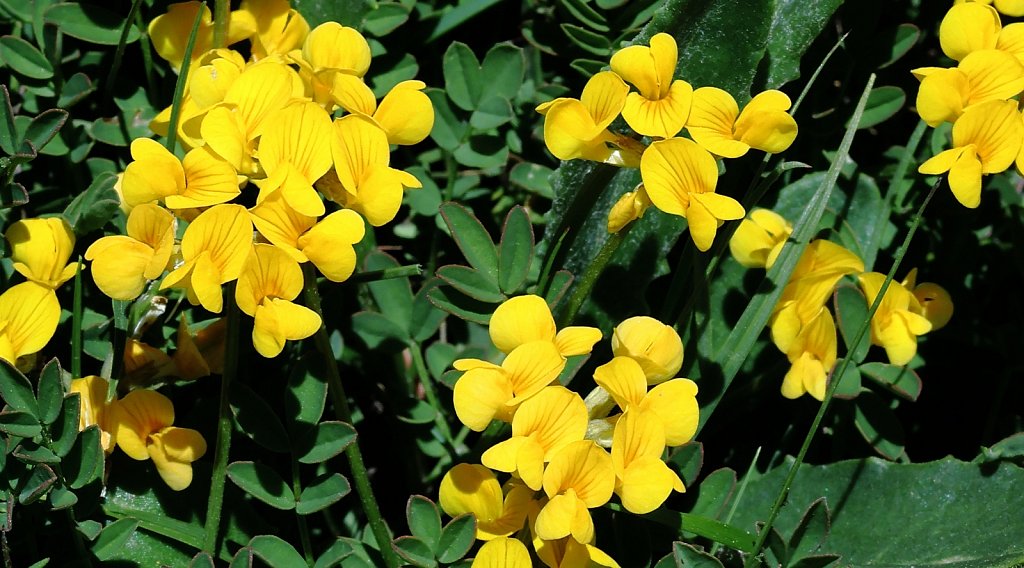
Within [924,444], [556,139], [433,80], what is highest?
[556,139]

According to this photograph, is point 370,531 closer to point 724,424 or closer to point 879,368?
point 724,424

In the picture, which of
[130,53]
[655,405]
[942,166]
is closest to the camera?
[655,405]

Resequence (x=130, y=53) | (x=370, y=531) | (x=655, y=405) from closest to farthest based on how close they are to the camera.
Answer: (x=655, y=405) → (x=370, y=531) → (x=130, y=53)

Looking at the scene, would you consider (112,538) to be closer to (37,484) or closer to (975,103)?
(37,484)

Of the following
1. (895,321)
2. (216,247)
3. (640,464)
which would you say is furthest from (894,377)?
(216,247)

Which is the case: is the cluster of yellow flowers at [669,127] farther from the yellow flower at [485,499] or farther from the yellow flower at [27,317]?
the yellow flower at [27,317]

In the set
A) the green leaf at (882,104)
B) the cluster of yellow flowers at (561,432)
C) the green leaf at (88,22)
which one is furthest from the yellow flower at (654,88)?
the green leaf at (88,22)

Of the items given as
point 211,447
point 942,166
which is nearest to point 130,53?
point 211,447

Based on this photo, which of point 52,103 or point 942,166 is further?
point 52,103
